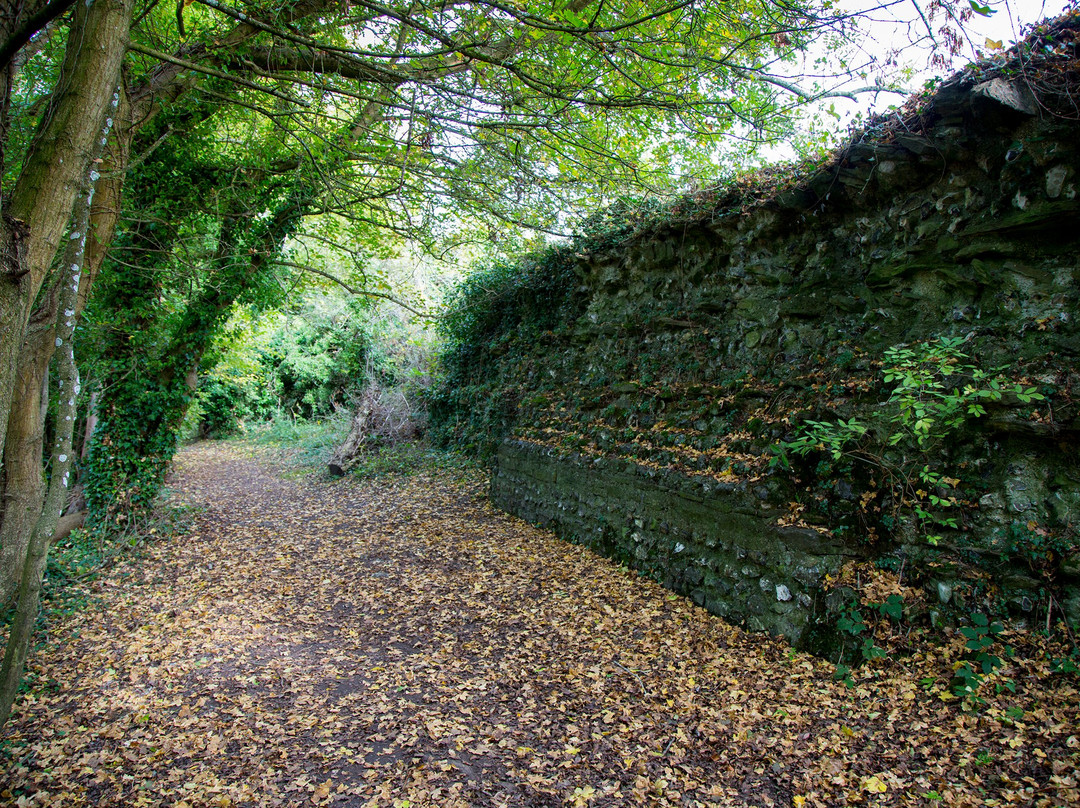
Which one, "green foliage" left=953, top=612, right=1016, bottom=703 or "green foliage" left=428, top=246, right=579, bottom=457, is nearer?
"green foliage" left=953, top=612, right=1016, bottom=703

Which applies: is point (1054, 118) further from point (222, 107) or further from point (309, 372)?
point (309, 372)

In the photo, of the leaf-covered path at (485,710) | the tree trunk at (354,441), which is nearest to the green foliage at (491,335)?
the tree trunk at (354,441)

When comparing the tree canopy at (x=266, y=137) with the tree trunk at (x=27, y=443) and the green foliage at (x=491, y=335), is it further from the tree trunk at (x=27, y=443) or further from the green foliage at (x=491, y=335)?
the green foliage at (x=491, y=335)

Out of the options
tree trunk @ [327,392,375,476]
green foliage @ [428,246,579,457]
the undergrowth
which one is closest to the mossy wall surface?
Result: green foliage @ [428,246,579,457]

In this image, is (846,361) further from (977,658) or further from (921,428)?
(977,658)

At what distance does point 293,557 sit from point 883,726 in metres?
6.80

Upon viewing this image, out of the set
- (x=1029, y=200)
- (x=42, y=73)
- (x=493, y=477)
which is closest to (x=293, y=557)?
(x=493, y=477)

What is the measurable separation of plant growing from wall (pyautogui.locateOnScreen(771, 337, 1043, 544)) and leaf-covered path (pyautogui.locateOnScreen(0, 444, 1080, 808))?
99cm

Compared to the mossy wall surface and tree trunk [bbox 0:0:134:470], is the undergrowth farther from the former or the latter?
the mossy wall surface

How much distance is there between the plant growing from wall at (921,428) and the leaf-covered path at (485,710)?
99 cm

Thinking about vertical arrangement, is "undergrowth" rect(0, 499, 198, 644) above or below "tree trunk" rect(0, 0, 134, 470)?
below

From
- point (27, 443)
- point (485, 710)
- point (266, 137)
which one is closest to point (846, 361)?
point (485, 710)

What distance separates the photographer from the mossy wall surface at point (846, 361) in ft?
12.1

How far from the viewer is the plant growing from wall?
3.76 m
